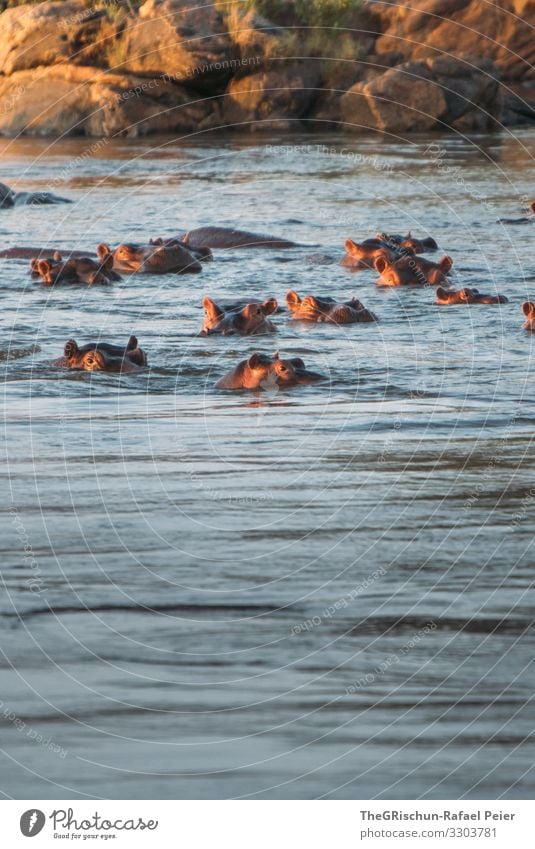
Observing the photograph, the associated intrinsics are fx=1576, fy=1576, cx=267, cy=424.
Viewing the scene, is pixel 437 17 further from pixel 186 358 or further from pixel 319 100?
pixel 186 358

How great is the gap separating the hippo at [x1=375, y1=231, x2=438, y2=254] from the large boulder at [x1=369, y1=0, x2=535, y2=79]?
72.4 feet

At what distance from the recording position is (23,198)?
2008 cm

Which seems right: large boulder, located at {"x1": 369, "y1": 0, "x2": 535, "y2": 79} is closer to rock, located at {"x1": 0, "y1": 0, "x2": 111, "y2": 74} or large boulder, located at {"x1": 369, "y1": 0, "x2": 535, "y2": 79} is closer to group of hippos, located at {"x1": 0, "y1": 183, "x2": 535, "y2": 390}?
rock, located at {"x1": 0, "y1": 0, "x2": 111, "y2": 74}

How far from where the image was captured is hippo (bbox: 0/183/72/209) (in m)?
19.5

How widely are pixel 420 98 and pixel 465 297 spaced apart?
21062 mm

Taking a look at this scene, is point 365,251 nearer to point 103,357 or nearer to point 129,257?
point 129,257

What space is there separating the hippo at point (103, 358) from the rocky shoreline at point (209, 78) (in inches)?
891

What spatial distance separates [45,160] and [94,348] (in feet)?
58.6

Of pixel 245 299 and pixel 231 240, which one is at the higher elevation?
pixel 231 240

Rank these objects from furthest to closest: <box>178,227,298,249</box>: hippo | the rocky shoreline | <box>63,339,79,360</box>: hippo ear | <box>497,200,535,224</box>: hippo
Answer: the rocky shoreline
<box>497,200,535,224</box>: hippo
<box>178,227,298,249</box>: hippo
<box>63,339,79,360</box>: hippo ear

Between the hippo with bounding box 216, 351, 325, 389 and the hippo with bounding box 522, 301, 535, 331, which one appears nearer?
the hippo with bounding box 216, 351, 325, 389

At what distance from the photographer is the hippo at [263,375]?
30.4 ft

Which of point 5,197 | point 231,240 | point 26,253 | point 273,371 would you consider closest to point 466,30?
point 5,197

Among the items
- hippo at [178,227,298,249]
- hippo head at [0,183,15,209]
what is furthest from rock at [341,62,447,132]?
hippo at [178,227,298,249]
